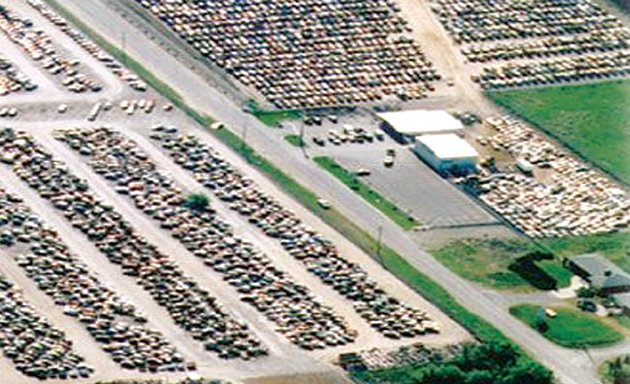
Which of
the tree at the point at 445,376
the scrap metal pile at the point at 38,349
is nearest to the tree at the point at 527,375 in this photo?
the tree at the point at 445,376

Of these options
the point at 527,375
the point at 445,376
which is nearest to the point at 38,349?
the point at 445,376

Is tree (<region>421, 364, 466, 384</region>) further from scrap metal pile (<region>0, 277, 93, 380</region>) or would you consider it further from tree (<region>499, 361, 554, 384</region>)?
scrap metal pile (<region>0, 277, 93, 380</region>)

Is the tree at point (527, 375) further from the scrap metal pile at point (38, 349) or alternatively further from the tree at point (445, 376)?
the scrap metal pile at point (38, 349)

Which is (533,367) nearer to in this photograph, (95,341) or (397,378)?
(397,378)

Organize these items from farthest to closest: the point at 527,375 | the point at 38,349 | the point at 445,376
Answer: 1. the point at 38,349
2. the point at 527,375
3. the point at 445,376

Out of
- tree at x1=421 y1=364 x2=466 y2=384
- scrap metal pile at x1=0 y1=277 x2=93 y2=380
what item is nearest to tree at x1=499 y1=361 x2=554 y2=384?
tree at x1=421 y1=364 x2=466 y2=384

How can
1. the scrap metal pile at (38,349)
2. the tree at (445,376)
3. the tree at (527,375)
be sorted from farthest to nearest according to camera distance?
the tree at (527,375) < the scrap metal pile at (38,349) < the tree at (445,376)

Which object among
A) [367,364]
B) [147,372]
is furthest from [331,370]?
[147,372]

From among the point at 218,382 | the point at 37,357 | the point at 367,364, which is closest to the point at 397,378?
the point at 367,364

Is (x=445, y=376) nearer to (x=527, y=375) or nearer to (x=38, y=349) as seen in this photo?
(x=527, y=375)

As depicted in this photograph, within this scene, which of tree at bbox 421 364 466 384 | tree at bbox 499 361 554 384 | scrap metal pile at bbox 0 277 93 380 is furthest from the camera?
tree at bbox 499 361 554 384

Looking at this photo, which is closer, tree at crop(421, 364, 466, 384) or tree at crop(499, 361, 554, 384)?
tree at crop(421, 364, 466, 384)
